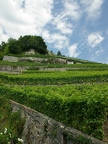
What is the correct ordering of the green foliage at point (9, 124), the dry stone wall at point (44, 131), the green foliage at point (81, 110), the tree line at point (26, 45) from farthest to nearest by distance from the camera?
the tree line at point (26, 45) → the green foliage at point (9, 124) → the dry stone wall at point (44, 131) → the green foliage at point (81, 110)

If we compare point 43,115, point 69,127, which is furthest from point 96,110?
point 43,115

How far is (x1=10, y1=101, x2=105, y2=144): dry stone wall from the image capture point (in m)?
9.68

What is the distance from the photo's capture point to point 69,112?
1032cm

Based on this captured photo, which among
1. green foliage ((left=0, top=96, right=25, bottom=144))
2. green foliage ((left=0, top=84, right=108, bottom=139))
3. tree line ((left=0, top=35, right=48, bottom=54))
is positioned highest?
tree line ((left=0, top=35, right=48, bottom=54))

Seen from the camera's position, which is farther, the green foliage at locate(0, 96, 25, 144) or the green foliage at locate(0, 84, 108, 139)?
the green foliage at locate(0, 96, 25, 144)

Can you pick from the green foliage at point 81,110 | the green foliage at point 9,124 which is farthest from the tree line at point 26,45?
the green foliage at point 81,110

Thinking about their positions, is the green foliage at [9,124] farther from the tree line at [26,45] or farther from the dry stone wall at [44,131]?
the tree line at [26,45]

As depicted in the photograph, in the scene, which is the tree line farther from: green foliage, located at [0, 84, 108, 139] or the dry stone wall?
green foliage, located at [0, 84, 108, 139]

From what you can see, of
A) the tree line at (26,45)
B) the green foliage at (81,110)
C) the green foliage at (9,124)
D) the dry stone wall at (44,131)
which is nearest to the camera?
the green foliage at (81,110)

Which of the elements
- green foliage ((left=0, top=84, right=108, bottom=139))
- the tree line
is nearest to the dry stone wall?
green foliage ((left=0, top=84, right=108, bottom=139))

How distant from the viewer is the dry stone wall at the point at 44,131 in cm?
968

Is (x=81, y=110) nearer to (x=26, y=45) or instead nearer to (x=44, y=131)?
(x=44, y=131)

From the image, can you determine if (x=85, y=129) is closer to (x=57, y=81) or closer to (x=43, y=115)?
(x=43, y=115)

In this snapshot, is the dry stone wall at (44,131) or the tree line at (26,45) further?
the tree line at (26,45)
